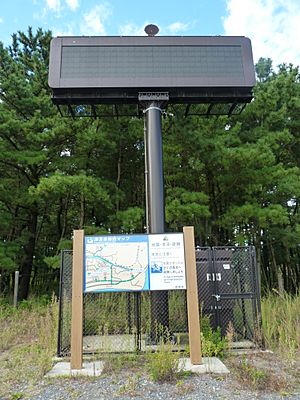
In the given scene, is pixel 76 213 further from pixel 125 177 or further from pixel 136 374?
pixel 136 374

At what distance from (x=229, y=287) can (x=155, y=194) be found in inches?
81.8

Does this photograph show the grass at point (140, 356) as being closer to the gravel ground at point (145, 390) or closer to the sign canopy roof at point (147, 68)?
the gravel ground at point (145, 390)

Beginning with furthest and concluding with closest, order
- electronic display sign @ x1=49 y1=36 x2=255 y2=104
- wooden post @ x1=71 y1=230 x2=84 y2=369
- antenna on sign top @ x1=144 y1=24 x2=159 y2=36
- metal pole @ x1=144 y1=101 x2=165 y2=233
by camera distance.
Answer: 1. antenna on sign top @ x1=144 y1=24 x2=159 y2=36
2. electronic display sign @ x1=49 y1=36 x2=255 y2=104
3. metal pole @ x1=144 y1=101 x2=165 y2=233
4. wooden post @ x1=71 y1=230 x2=84 y2=369

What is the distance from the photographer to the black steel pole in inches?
199

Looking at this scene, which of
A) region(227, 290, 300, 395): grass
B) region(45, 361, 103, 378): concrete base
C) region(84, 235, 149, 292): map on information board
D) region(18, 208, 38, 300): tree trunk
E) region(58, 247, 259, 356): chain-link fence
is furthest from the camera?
region(18, 208, 38, 300): tree trunk

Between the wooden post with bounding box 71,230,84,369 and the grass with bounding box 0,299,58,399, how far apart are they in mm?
432

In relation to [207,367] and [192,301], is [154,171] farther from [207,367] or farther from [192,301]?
[207,367]

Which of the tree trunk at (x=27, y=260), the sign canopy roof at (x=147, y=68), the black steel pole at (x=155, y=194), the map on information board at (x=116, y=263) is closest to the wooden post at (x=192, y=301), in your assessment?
the map on information board at (x=116, y=263)

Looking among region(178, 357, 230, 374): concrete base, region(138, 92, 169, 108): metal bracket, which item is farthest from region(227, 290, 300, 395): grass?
region(138, 92, 169, 108): metal bracket

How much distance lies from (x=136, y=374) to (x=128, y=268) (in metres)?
1.37

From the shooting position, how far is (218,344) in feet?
14.8

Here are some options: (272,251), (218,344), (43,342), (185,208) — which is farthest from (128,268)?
(272,251)

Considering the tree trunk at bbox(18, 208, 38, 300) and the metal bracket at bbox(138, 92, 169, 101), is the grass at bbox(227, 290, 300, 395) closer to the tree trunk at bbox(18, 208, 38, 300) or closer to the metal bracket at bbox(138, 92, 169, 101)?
the metal bracket at bbox(138, 92, 169, 101)

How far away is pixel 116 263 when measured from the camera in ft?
14.8
